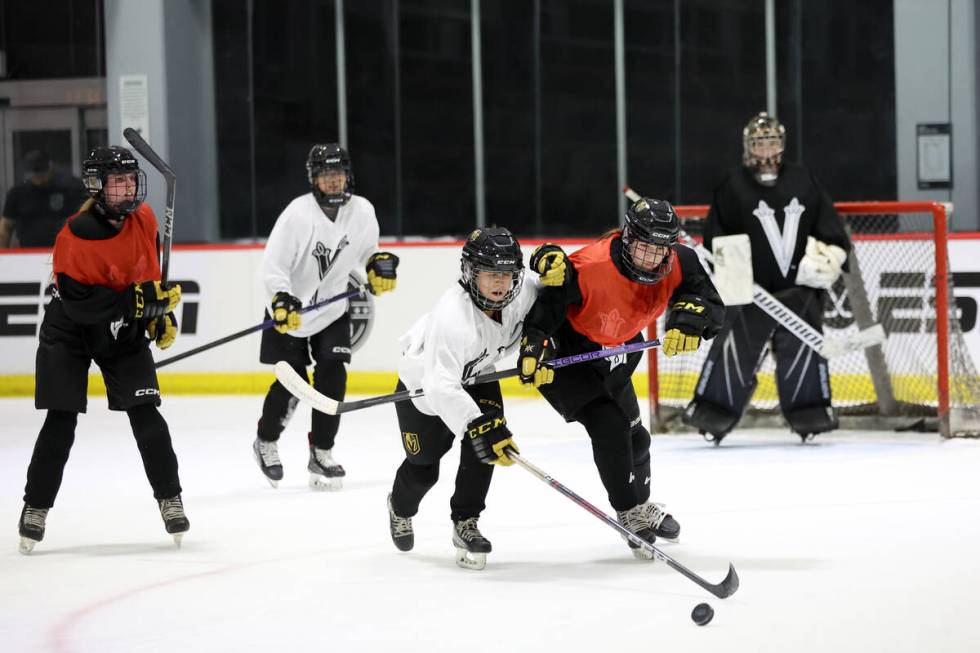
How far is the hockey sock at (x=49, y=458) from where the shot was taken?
12.7 ft

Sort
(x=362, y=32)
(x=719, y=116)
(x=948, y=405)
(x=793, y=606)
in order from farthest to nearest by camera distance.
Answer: (x=362, y=32) → (x=719, y=116) → (x=948, y=405) → (x=793, y=606)

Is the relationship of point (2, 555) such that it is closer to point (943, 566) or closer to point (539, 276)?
point (539, 276)

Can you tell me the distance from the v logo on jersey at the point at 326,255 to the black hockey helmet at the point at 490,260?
5.33ft

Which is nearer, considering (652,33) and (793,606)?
(793,606)

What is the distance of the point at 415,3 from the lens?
10211 millimetres

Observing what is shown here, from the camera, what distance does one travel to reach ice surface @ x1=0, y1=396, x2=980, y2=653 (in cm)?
294

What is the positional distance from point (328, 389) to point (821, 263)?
1.94 meters

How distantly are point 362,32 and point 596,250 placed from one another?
702 cm

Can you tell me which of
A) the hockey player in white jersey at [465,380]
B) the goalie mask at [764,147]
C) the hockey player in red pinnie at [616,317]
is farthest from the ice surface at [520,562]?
the goalie mask at [764,147]

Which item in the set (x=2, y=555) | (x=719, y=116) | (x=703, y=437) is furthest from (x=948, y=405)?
(x=719, y=116)

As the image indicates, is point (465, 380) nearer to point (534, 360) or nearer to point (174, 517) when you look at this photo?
point (534, 360)

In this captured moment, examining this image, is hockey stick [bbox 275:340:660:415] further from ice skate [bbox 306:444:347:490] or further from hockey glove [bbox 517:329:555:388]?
ice skate [bbox 306:444:347:490]

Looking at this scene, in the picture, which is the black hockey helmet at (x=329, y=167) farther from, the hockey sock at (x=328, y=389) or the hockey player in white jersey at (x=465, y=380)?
the hockey player in white jersey at (x=465, y=380)

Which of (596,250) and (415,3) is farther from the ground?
(415,3)
